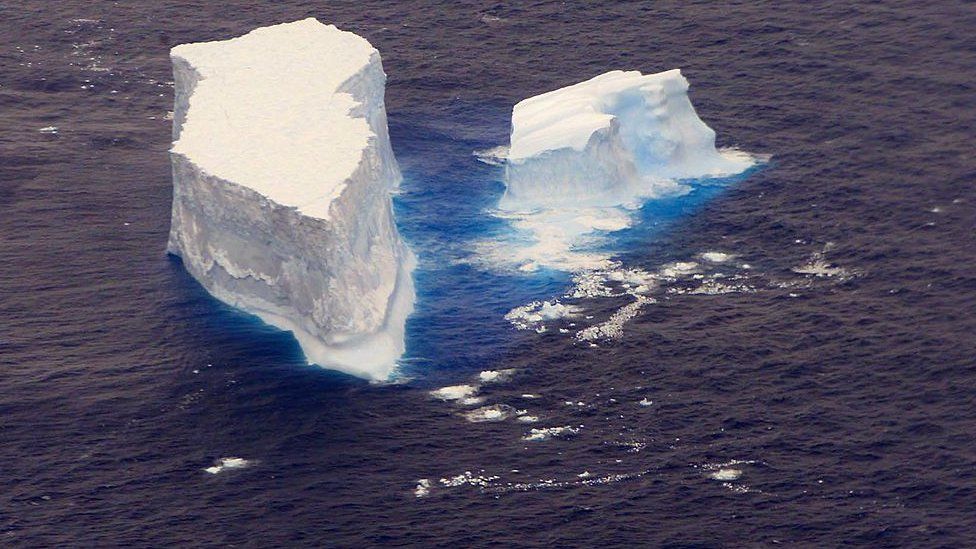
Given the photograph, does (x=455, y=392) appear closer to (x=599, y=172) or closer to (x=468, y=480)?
(x=468, y=480)

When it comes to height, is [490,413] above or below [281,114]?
below

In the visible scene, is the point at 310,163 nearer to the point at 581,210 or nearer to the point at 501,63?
the point at 581,210

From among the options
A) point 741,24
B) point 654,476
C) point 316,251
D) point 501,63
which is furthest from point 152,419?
point 741,24

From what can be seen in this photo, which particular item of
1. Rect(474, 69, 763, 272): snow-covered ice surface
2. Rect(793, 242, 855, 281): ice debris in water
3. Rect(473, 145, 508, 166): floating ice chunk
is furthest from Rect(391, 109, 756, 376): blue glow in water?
Rect(793, 242, 855, 281): ice debris in water

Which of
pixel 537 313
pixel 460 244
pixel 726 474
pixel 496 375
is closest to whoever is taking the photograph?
pixel 726 474

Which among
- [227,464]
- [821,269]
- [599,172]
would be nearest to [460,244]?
[599,172]
